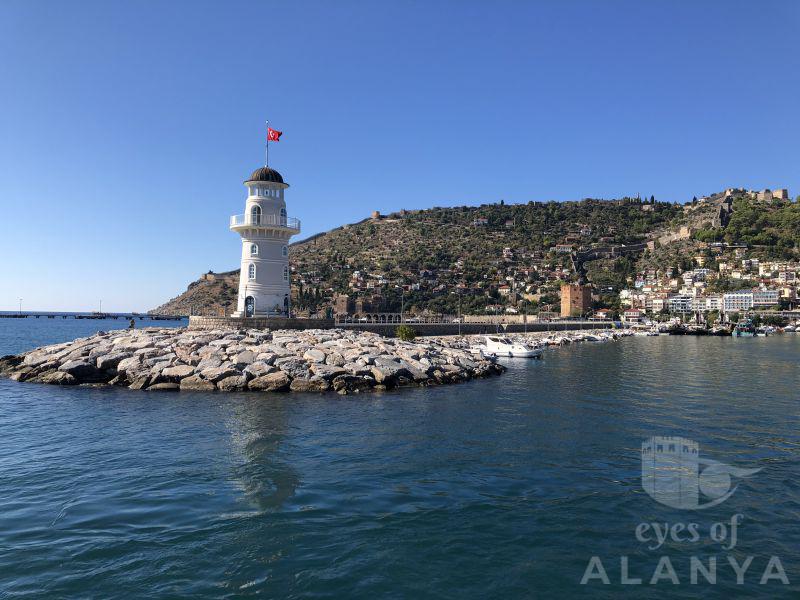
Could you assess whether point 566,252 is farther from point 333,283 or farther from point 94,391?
point 94,391

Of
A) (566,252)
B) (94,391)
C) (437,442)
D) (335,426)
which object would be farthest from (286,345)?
(566,252)

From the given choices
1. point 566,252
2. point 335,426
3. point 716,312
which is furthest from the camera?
point 566,252

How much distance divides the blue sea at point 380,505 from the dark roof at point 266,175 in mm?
17993

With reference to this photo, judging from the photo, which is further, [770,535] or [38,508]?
[38,508]

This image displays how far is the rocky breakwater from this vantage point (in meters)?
23.0

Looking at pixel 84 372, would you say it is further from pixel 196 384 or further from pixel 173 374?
pixel 196 384

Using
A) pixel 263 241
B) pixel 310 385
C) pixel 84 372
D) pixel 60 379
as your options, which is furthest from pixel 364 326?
pixel 60 379

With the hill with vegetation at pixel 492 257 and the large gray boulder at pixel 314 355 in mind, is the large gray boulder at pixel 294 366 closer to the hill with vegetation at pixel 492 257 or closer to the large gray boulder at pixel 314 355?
the large gray boulder at pixel 314 355

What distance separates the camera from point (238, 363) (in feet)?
78.2

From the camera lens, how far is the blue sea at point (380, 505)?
716 centimetres

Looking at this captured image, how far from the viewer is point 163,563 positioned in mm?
7496

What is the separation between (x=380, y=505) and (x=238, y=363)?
15.8 meters

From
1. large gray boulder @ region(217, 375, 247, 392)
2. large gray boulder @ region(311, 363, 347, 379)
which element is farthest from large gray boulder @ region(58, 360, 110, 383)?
large gray boulder @ region(311, 363, 347, 379)

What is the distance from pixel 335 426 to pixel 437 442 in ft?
11.4
